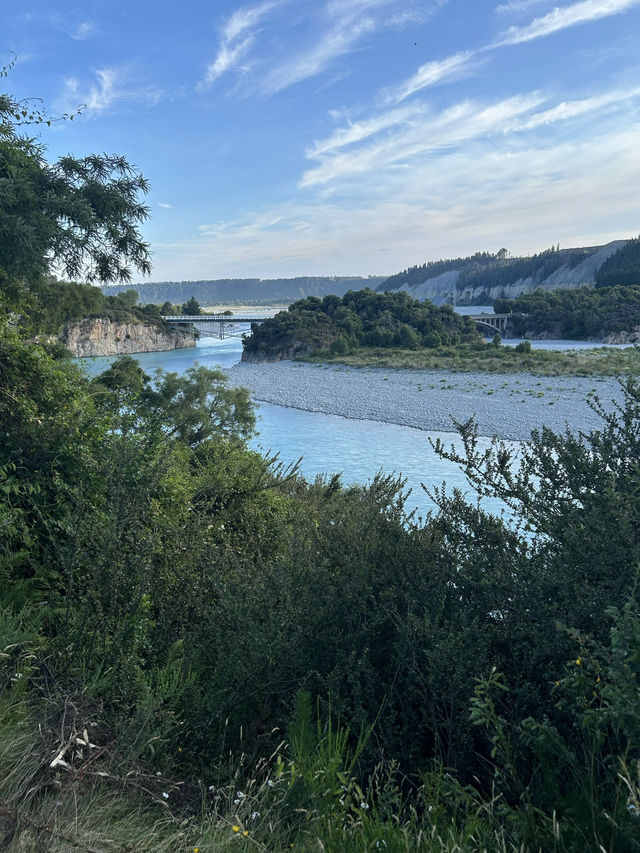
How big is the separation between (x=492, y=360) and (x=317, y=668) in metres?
52.8

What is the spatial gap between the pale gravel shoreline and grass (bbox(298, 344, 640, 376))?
2.01 metres

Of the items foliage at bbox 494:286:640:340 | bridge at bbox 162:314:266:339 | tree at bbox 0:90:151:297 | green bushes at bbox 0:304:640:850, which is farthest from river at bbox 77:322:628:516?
foliage at bbox 494:286:640:340

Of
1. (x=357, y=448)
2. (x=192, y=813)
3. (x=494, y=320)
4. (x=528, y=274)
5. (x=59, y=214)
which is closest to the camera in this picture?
(x=192, y=813)

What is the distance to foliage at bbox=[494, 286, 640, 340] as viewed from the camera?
76000 mm

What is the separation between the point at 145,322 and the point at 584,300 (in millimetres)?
63029

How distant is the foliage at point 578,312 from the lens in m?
76.0

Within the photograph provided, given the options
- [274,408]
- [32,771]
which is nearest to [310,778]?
[32,771]

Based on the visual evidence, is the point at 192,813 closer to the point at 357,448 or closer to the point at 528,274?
the point at 357,448

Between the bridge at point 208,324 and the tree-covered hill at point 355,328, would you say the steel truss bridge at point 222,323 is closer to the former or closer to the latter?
the bridge at point 208,324

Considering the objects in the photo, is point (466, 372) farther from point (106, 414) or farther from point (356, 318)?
point (106, 414)

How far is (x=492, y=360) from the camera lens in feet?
173

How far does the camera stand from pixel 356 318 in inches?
2869

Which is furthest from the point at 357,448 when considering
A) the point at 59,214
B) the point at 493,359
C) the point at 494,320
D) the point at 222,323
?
the point at 494,320

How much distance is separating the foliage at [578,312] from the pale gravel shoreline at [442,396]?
40664mm
